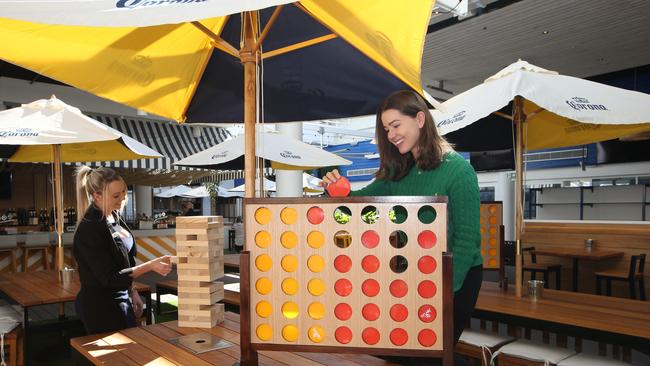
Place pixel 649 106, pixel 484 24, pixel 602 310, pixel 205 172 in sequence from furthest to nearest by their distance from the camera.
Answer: pixel 205 172 < pixel 484 24 < pixel 649 106 < pixel 602 310

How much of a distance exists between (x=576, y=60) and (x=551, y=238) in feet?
12.5

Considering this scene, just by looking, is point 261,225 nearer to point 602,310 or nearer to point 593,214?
point 602,310

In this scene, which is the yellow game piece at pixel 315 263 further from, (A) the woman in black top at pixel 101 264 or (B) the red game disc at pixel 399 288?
(A) the woman in black top at pixel 101 264

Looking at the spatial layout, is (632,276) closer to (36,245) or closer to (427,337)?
(427,337)

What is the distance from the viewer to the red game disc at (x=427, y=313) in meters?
1.18

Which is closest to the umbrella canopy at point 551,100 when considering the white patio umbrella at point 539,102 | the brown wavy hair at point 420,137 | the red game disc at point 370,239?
the white patio umbrella at point 539,102

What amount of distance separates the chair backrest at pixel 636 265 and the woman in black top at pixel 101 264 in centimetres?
542

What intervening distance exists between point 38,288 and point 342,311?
3271mm

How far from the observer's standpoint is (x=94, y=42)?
2.05 meters

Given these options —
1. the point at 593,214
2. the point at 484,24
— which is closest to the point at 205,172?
the point at 484,24

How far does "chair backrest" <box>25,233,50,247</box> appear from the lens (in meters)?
7.37

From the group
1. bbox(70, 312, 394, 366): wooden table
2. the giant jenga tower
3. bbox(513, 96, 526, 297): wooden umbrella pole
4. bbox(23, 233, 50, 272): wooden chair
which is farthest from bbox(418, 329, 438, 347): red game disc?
bbox(23, 233, 50, 272): wooden chair

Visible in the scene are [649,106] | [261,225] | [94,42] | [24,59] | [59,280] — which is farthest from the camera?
[59,280]

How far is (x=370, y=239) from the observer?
4.02 ft
